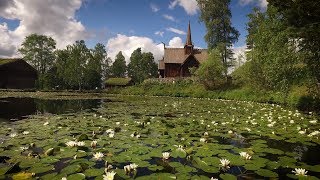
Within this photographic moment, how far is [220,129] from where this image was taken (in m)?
11.2

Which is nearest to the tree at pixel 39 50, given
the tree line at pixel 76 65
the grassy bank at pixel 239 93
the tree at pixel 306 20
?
the tree line at pixel 76 65

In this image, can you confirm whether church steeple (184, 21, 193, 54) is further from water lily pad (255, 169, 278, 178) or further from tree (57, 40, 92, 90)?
water lily pad (255, 169, 278, 178)

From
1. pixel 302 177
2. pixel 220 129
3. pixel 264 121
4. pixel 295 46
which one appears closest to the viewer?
pixel 302 177

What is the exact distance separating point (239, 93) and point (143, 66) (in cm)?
7883

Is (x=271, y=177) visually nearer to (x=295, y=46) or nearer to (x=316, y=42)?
(x=316, y=42)

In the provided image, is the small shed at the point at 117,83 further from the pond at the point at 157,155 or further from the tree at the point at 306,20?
the pond at the point at 157,155

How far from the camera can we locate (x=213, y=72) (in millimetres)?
47594

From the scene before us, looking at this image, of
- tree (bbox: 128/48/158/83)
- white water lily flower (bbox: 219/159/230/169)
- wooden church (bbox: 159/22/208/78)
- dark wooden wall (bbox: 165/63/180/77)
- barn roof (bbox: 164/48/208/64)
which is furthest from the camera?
tree (bbox: 128/48/158/83)

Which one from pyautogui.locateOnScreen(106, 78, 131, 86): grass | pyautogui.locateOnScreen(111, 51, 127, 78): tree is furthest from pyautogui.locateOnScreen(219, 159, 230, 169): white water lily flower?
pyautogui.locateOnScreen(111, 51, 127, 78): tree

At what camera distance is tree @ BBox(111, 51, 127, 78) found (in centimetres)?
11725

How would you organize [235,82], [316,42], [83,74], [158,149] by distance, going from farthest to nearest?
[83,74]
[235,82]
[316,42]
[158,149]

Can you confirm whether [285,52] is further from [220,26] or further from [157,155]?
[220,26]

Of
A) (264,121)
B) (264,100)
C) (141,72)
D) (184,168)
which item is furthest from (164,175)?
(141,72)

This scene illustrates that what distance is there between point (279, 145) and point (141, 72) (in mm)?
103714
